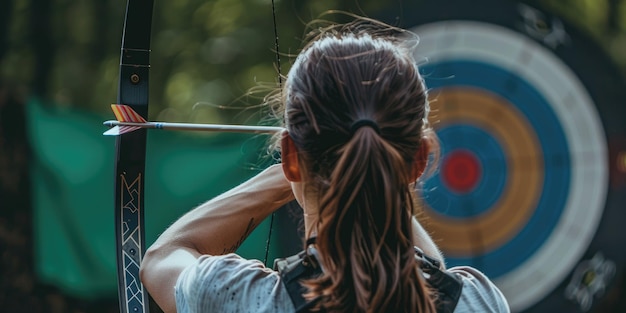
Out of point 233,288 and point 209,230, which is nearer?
point 233,288

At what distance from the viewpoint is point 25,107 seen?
138 inches

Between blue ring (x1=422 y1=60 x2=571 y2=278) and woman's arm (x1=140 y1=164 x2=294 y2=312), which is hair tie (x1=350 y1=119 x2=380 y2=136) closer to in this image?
woman's arm (x1=140 y1=164 x2=294 y2=312)

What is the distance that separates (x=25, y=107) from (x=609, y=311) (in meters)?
2.08

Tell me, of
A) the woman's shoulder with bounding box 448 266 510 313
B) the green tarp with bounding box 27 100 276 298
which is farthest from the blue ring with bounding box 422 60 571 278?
the woman's shoulder with bounding box 448 266 510 313

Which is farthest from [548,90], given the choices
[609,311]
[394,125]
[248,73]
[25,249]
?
[394,125]

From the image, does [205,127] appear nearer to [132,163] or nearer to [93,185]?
[132,163]

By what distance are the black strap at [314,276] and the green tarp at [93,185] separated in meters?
2.51

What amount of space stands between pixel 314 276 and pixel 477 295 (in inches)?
6.3

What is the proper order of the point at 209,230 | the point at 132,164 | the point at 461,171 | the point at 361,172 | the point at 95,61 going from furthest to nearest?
1. the point at 461,171
2. the point at 95,61
3. the point at 132,164
4. the point at 209,230
5. the point at 361,172

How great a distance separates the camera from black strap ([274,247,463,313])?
3.11 ft

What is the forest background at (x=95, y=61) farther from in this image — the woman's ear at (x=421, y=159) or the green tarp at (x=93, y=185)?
the woman's ear at (x=421, y=159)

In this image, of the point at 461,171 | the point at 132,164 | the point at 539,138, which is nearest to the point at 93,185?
the point at 461,171

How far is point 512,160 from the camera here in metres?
3.63

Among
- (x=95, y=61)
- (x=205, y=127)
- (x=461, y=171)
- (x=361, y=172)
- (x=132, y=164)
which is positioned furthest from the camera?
(x=461, y=171)
